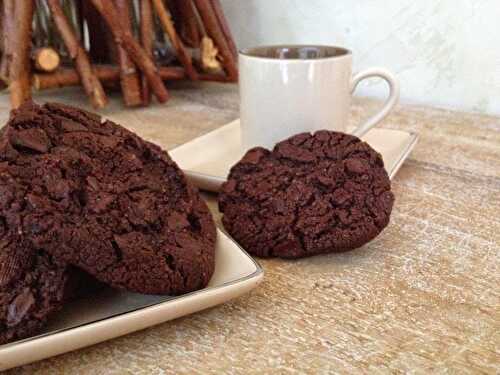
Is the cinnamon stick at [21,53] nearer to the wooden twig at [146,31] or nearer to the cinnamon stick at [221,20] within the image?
the wooden twig at [146,31]

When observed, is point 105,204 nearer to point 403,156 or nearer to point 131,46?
point 403,156

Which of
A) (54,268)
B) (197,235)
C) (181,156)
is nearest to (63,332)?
(54,268)

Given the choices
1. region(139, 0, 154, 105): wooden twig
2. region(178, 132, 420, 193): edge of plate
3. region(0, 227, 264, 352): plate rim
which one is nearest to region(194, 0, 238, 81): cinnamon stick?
region(139, 0, 154, 105): wooden twig

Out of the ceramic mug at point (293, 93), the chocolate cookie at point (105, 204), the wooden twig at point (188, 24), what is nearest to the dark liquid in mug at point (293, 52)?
the ceramic mug at point (293, 93)

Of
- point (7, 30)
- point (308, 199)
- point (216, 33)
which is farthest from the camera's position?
point (216, 33)

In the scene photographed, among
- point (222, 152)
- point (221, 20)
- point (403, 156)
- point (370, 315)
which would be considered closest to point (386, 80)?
point (403, 156)
